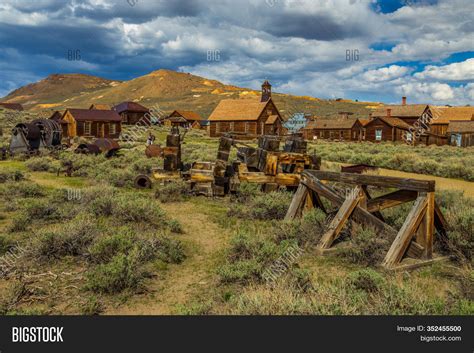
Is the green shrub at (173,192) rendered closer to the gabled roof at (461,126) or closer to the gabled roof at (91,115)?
the gabled roof at (91,115)

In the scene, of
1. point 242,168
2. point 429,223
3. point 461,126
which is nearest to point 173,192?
point 242,168

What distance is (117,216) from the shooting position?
8.05 meters

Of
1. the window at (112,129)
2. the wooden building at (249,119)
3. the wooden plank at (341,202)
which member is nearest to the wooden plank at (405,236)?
the wooden plank at (341,202)

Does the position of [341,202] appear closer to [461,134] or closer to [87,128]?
[87,128]

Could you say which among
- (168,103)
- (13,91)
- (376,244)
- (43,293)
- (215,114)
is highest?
(13,91)

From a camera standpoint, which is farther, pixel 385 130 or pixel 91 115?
pixel 385 130

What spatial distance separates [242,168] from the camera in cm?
1068

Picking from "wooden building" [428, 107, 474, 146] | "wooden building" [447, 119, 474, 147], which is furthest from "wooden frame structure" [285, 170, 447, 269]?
"wooden building" [428, 107, 474, 146]

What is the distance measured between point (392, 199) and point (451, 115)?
58070 mm

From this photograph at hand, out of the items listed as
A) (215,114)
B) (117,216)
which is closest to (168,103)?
(215,114)

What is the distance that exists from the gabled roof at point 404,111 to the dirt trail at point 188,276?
51.9m

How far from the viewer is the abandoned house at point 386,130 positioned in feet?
157
